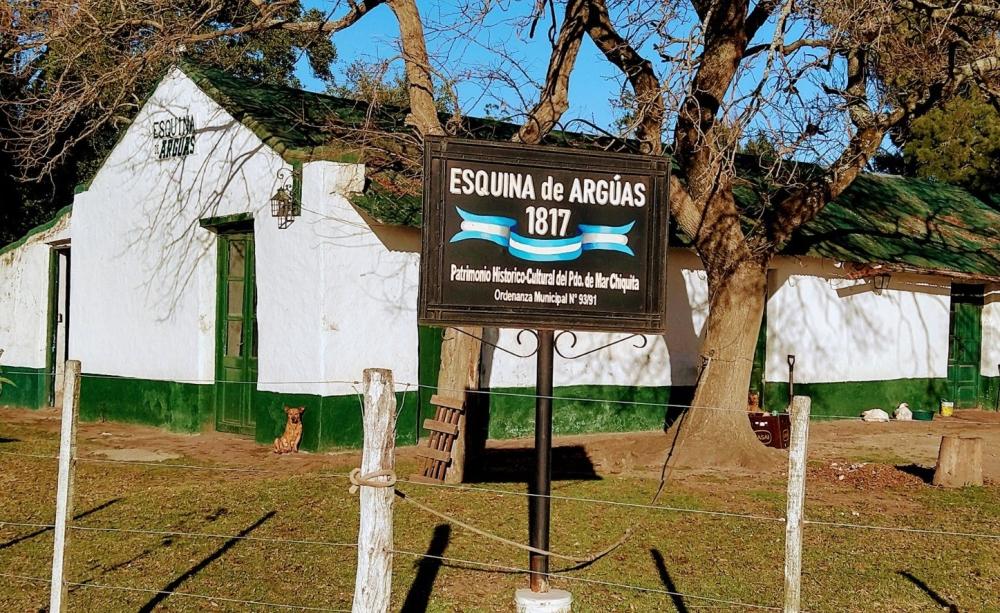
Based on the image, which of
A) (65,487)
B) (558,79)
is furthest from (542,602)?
(558,79)

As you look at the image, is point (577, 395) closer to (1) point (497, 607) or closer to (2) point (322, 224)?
(2) point (322, 224)

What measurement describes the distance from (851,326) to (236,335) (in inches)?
382

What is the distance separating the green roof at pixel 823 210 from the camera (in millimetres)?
12641

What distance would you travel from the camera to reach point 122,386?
15523 mm

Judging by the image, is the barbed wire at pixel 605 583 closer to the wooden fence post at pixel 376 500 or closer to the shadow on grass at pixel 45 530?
the wooden fence post at pixel 376 500

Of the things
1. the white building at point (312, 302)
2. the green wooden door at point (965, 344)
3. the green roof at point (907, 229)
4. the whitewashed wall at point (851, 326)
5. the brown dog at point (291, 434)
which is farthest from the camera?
the green wooden door at point (965, 344)

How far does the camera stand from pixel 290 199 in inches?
495

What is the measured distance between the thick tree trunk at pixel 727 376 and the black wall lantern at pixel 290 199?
15.7 ft

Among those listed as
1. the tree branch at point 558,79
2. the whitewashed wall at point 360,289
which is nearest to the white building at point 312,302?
the whitewashed wall at point 360,289

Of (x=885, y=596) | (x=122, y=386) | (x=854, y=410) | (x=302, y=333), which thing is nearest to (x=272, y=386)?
(x=302, y=333)

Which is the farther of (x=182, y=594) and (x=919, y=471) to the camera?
(x=919, y=471)

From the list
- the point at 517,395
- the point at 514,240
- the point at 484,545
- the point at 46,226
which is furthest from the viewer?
the point at 46,226

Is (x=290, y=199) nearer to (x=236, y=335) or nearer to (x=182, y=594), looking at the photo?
(x=236, y=335)

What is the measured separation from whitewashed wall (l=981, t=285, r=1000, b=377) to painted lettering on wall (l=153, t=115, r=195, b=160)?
46.7 ft
